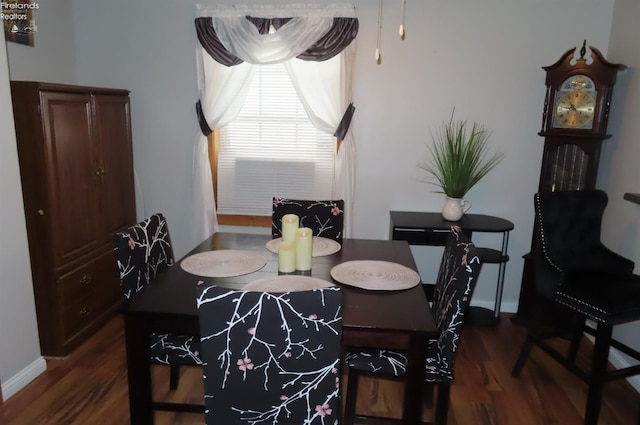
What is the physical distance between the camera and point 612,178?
2908 millimetres

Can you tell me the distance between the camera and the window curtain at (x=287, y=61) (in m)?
3.13

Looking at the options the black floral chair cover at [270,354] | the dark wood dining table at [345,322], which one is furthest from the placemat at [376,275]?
the black floral chair cover at [270,354]

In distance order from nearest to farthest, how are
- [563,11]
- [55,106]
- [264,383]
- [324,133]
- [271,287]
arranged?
[264,383] < [271,287] < [55,106] < [563,11] < [324,133]

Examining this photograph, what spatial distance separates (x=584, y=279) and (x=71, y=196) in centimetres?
297

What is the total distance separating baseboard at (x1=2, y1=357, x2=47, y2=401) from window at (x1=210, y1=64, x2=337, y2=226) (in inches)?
63.3

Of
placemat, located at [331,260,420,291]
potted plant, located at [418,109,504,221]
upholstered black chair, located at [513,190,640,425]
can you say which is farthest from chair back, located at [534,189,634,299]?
placemat, located at [331,260,420,291]

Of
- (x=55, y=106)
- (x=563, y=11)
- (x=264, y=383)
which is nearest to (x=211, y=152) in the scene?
(x=55, y=106)

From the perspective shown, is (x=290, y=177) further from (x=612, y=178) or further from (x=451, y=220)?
(x=612, y=178)

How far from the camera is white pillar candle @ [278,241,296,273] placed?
78.7 inches

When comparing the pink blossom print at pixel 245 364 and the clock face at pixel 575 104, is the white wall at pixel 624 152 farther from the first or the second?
the pink blossom print at pixel 245 364

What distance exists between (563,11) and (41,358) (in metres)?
3.93

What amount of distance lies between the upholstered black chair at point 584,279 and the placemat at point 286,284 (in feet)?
4.31

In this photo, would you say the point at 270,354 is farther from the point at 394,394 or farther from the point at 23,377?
the point at 23,377

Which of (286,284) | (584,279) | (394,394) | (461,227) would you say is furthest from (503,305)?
(286,284)
